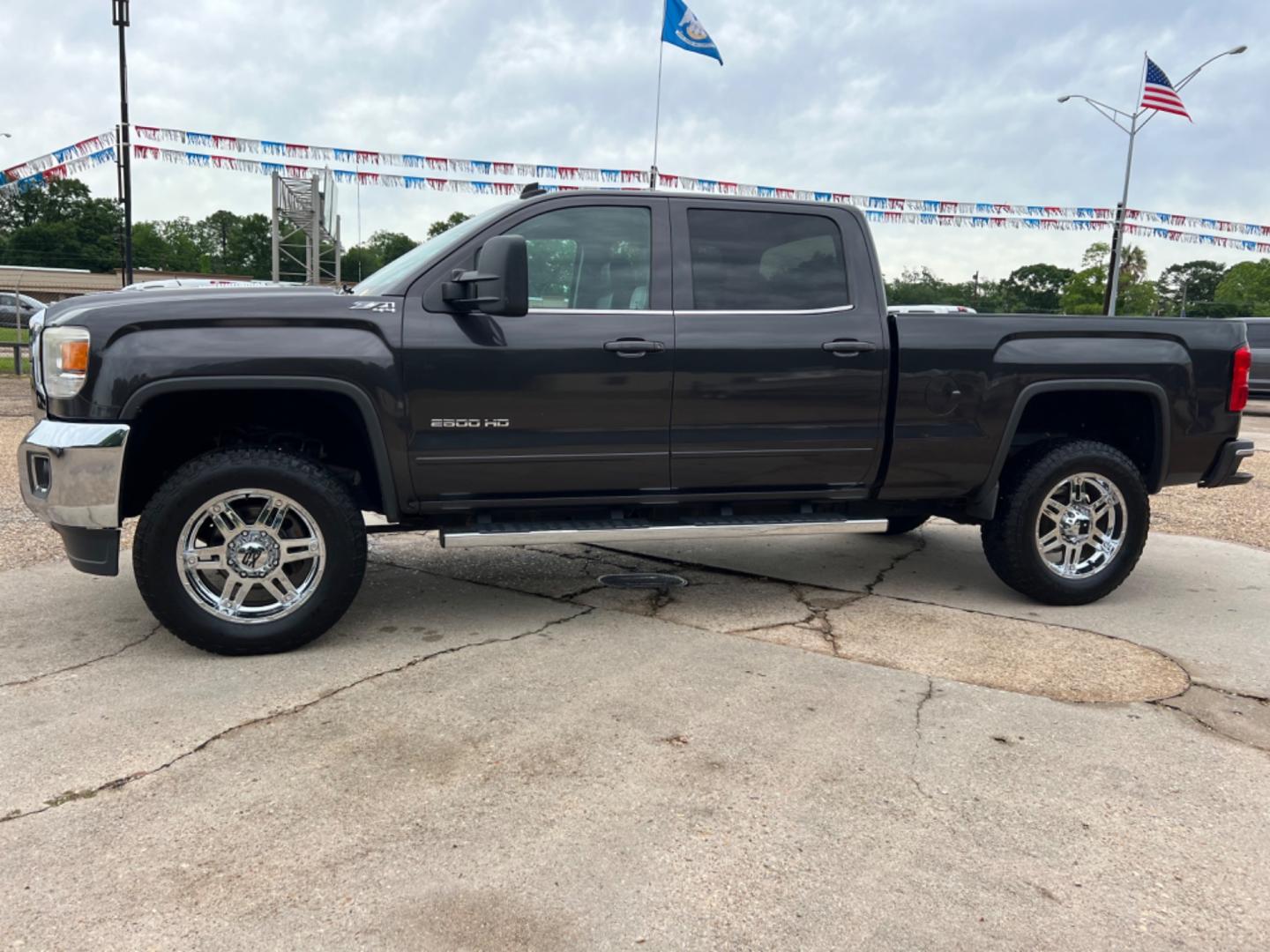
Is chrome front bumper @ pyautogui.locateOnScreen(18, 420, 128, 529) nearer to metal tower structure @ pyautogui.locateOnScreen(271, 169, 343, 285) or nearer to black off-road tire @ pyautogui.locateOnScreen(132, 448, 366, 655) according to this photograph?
black off-road tire @ pyautogui.locateOnScreen(132, 448, 366, 655)

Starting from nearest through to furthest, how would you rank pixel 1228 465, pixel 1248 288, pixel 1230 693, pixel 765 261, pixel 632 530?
pixel 1230 693 → pixel 632 530 → pixel 765 261 → pixel 1228 465 → pixel 1248 288

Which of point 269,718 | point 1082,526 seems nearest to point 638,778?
point 269,718

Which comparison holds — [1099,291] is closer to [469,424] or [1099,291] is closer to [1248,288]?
[1248,288]

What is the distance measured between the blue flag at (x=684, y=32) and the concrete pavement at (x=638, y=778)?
14685 millimetres

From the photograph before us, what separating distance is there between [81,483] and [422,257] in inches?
65.4

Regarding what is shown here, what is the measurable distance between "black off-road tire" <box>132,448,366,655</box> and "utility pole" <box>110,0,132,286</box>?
18.5 meters

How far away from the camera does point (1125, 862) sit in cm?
235

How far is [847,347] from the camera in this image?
4.25 m

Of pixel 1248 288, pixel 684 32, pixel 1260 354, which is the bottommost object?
pixel 1260 354

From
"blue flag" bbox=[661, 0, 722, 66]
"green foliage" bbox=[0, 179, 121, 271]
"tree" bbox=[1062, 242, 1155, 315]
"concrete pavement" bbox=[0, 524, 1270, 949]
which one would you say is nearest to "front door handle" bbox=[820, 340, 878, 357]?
"concrete pavement" bbox=[0, 524, 1270, 949]

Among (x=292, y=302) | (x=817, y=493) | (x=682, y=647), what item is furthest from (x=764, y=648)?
(x=292, y=302)

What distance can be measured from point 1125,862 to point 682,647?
190cm

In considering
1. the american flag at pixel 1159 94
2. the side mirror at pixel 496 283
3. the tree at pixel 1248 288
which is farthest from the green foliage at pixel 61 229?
the tree at pixel 1248 288

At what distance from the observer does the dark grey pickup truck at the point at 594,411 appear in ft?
11.8
